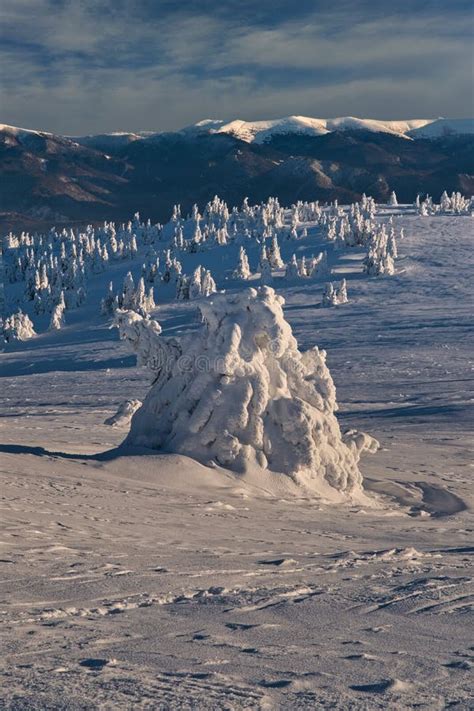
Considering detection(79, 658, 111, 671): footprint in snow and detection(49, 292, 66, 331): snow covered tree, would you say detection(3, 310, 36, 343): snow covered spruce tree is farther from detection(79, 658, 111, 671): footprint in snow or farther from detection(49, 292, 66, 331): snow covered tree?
detection(79, 658, 111, 671): footprint in snow

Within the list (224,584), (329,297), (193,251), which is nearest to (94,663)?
(224,584)

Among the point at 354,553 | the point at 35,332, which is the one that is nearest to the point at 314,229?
the point at 35,332

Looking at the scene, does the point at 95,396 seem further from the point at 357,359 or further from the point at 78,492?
the point at 78,492

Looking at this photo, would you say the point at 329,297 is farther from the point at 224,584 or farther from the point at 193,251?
the point at 224,584

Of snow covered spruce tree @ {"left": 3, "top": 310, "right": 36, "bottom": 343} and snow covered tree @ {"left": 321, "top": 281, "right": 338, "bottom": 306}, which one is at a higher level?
snow covered tree @ {"left": 321, "top": 281, "right": 338, "bottom": 306}

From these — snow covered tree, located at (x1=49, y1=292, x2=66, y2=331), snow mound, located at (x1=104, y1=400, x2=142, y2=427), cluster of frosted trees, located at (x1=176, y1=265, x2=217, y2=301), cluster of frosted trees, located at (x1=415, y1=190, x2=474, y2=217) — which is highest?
cluster of frosted trees, located at (x1=415, y1=190, x2=474, y2=217)

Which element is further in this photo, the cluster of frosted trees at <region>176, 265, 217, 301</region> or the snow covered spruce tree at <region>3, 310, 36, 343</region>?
the cluster of frosted trees at <region>176, 265, 217, 301</region>

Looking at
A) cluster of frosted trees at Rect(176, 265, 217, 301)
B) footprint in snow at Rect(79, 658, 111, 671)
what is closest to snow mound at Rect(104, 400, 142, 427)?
footprint in snow at Rect(79, 658, 111, 671)

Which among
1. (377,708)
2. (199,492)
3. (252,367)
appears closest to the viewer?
(377,708)
